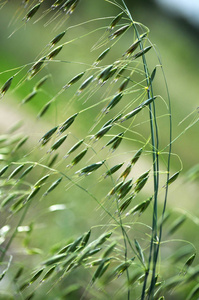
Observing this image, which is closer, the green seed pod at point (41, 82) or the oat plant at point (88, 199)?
the oat plant at point (88, 199)

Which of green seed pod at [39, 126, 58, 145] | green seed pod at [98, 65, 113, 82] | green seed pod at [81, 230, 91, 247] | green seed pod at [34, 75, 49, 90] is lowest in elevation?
green seed pod at [81, 230, 91, 247]

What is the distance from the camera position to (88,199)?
450 centimetres

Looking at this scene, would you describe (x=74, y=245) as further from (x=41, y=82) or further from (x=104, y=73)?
(x=41, y=82)

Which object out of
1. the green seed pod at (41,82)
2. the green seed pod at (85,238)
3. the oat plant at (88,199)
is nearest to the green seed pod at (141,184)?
the oat plant at (88,199)

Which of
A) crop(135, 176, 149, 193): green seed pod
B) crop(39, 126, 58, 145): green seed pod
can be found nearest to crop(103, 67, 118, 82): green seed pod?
crop(39, 126, 58, 145): green seed pod

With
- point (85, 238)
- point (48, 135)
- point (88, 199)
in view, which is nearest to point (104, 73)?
point (48, 135)

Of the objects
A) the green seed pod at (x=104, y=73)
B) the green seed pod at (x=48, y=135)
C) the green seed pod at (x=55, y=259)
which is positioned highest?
the green seed pod at (x=104, y=73)

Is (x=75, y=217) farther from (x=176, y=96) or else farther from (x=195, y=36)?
(x=195, y=36)

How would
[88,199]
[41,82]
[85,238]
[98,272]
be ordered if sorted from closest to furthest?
1. [98,272]
2. [85,238]
3. [41,82]
4. [88,199]

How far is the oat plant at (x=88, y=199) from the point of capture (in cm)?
156

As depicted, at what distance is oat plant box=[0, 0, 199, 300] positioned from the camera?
156 cm

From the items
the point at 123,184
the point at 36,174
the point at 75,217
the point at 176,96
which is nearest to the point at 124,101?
the point at 176,96

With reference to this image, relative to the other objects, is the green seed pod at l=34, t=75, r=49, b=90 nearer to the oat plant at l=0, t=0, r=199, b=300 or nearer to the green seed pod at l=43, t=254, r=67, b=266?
the oat plant at l=0, t=0, r=199, b=300

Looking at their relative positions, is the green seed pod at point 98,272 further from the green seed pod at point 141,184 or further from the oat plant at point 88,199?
the green seed pod at point 141,184
